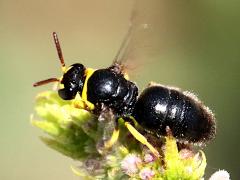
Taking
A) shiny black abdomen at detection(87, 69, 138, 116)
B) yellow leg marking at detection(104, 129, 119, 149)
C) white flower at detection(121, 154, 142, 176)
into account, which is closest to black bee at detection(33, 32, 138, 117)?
shiny black abdomen at detection(87, 69, 138, 116)

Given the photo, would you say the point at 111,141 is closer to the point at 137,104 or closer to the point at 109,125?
the point at 109,125

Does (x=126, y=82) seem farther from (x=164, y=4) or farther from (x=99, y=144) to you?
(x=164, y=4)

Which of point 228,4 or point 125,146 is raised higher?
point 125,146

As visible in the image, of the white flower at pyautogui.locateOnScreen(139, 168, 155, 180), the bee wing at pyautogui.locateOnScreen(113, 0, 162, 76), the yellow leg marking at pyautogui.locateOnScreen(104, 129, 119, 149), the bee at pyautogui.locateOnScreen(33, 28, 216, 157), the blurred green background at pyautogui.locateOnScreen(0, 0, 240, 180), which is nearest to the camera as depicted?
the white flower at pyautogui.locateOnScreen(139, 168, 155, 180)

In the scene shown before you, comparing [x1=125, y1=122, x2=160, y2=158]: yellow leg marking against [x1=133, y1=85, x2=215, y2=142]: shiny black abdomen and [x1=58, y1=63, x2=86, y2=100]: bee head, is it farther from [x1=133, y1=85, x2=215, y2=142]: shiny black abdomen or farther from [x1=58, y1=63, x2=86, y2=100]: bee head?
[x1=58, y1=63, x2=86, y2=100]: bee head

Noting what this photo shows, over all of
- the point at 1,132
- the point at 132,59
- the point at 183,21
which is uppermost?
the point at 132,59

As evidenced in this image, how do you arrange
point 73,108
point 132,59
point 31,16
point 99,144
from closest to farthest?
point 99,144, point 73,108, point 132,59, point 31,16

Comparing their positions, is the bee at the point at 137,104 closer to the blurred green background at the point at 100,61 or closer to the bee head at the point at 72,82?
the bee head at the point at 72,82

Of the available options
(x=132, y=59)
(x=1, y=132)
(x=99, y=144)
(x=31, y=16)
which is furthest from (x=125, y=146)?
(x=31, y=16)
